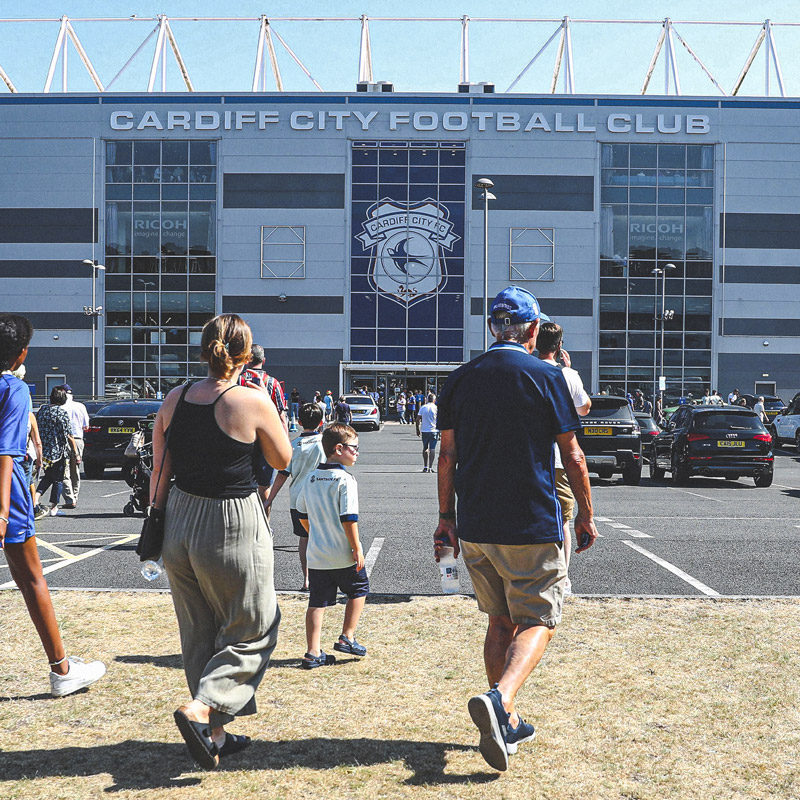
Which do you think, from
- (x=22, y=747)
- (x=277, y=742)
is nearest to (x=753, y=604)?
(x=277, y=742)

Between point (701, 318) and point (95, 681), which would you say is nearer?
point (95, 681)

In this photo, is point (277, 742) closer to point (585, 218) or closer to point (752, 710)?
point (752, 710)

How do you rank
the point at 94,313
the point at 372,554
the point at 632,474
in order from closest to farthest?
the point at 372,554 → the point at 632,474 → the point at 94,313

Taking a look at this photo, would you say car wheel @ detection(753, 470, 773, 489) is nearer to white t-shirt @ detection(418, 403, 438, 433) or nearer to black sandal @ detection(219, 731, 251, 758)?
white t-shirt @ detection(418, 403, 438, 433)

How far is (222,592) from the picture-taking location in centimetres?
331

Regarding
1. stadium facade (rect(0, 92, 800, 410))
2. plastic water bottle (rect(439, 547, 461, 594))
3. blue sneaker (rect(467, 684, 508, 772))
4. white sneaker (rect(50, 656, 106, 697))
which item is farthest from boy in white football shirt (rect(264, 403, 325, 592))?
stadium facade (rect(0, 92, 800, 410))

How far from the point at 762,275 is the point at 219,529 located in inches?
1867

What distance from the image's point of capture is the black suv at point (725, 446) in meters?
16.3

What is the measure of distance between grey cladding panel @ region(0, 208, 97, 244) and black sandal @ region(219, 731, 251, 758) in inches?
1818

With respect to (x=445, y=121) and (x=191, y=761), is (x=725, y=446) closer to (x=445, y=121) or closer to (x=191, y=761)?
(x=191, y=761)

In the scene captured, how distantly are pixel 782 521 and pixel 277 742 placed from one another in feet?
30.6

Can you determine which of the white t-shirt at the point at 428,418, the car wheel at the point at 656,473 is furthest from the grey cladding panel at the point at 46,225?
the car wheel at the point at 656,473

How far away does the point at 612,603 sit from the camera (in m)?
6.07

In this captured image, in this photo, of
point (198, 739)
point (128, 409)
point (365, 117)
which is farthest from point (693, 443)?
point (365, 117)
